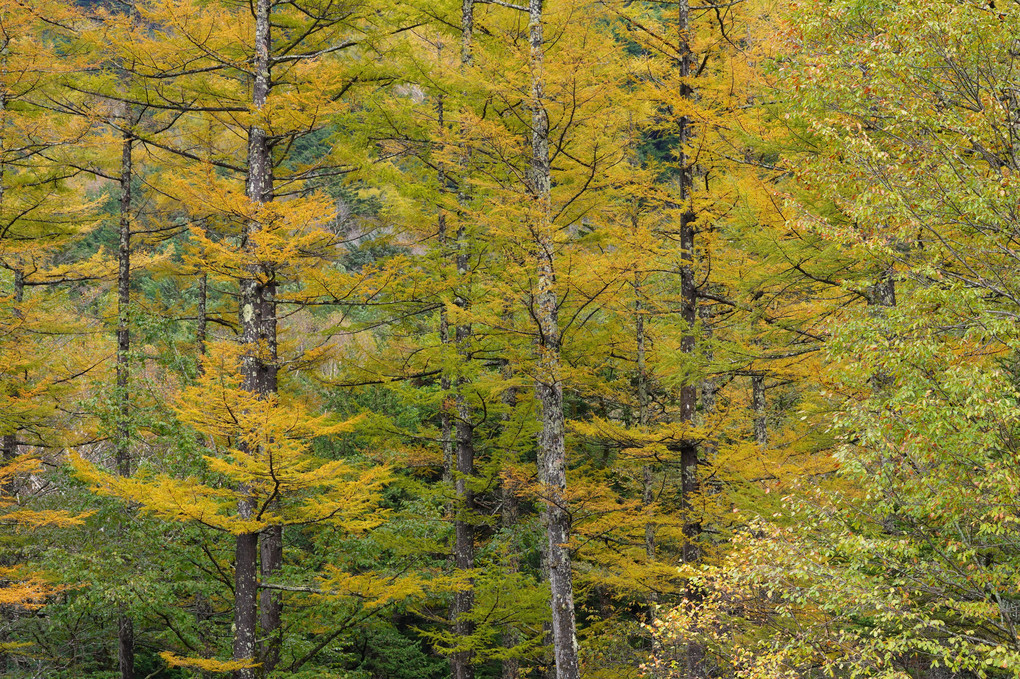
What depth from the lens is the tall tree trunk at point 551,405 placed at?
1009 cm

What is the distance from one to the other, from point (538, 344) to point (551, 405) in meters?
0.99

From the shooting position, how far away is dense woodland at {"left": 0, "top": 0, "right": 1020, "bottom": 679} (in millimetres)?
7340

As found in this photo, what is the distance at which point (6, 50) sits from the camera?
13977mm

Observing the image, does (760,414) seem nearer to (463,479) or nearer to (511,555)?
(511,555)

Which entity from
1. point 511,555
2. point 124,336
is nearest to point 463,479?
point 511,555

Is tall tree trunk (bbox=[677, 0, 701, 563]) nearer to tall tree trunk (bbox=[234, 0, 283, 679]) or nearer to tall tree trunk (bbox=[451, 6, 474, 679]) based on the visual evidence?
tall tree trunk (bbox=[451, 6, 474, 679])

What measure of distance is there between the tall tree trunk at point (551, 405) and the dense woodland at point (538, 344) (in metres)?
0.06

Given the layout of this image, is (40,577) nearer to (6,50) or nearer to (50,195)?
(50,195)

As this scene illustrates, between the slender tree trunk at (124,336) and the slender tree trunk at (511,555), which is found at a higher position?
the slender tree trunk at (124,336)

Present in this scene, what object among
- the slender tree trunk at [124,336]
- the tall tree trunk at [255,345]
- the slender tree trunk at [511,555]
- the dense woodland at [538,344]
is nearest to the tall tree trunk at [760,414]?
the dense woodland at [538,344]

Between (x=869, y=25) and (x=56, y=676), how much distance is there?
15278 millimetres

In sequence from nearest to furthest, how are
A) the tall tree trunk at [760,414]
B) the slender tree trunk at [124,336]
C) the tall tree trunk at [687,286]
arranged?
the slender tree trunk at [124,336] → the tall tree trunk at [687,286] → the tall tree trunk at [760,414]

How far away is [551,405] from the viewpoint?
10805 mm

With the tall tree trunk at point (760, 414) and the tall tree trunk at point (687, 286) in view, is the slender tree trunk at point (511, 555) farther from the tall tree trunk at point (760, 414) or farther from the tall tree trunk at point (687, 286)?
the tall tree trunk at point (760, 414)
